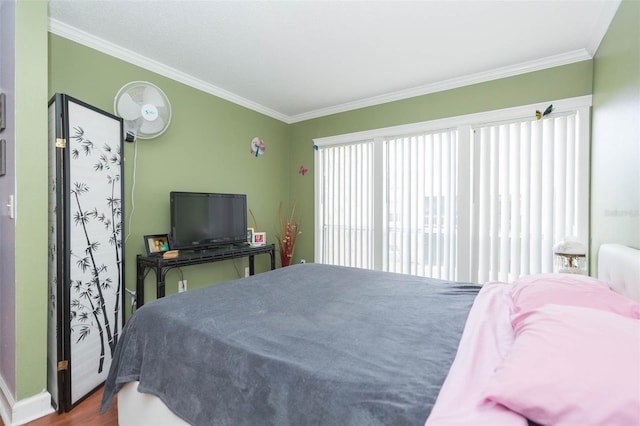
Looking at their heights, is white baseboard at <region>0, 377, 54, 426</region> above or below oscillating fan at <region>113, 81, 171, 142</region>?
below

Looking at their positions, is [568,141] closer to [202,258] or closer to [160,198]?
[202,258]

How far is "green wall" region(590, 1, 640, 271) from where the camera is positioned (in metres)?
1.59

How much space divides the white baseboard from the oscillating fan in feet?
6.41

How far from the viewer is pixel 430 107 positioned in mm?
3344

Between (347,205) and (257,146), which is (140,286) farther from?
(347,205)

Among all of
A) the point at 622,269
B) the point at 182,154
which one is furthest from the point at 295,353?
the point at 182,154

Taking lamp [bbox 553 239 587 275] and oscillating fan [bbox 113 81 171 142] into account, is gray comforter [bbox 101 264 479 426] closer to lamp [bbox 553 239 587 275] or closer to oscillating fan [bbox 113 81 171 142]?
lamp [bbox 553 239 587 275]

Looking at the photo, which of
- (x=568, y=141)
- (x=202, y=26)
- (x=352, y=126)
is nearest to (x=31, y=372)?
(x=202, y=26)

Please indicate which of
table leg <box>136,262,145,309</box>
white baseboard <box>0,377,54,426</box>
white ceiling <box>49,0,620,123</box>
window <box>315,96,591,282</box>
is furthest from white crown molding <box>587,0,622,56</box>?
white baseboard <box>0,377,54,426</box>

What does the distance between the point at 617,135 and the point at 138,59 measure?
381 centimetres

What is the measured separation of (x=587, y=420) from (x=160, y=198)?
3.18 m

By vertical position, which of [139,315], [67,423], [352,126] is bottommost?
[67,423]

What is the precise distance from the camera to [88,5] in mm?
2027

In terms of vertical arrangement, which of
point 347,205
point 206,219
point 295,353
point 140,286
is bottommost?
point 140,286
